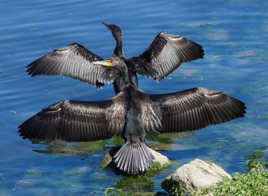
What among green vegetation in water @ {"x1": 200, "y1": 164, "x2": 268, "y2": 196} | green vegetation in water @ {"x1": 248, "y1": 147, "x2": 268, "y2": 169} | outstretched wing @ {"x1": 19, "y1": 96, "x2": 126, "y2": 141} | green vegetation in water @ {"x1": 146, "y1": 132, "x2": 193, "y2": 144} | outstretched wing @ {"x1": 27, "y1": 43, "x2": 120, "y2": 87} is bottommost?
green vegetation in water @ {"x1": 146, "y1": 132, "x2": 193, "y2": 144}

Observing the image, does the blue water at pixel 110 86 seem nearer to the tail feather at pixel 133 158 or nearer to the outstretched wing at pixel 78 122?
the tail feather at pixel 133 158

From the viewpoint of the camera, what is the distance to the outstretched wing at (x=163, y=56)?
28.2ft

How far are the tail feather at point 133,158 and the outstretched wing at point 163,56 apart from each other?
5.71 feet

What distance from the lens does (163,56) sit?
8.98 metres

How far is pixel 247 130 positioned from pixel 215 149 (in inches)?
30.6

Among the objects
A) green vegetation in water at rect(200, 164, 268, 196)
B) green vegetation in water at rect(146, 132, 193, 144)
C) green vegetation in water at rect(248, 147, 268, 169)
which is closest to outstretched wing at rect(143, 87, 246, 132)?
green vegetation in water at rect(248, 147, 268, 169)

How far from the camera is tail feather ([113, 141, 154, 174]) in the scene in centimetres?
686

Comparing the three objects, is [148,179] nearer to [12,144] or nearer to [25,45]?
[12,144]

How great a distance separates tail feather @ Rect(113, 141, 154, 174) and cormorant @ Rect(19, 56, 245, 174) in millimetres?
63

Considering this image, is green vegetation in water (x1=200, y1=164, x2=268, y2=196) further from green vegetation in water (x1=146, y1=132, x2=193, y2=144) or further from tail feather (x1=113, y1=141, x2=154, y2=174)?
green vegetation in water (x1=146, y1=132, x2=193, y2=144)

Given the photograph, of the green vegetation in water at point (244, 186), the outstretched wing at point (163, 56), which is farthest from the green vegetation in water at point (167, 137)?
the green vegetation in water at point (244, 186)

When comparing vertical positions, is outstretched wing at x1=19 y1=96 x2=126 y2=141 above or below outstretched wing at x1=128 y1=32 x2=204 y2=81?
below

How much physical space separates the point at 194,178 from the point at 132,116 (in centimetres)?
168

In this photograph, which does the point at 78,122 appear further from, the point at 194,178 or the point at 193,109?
the point at 194,178
